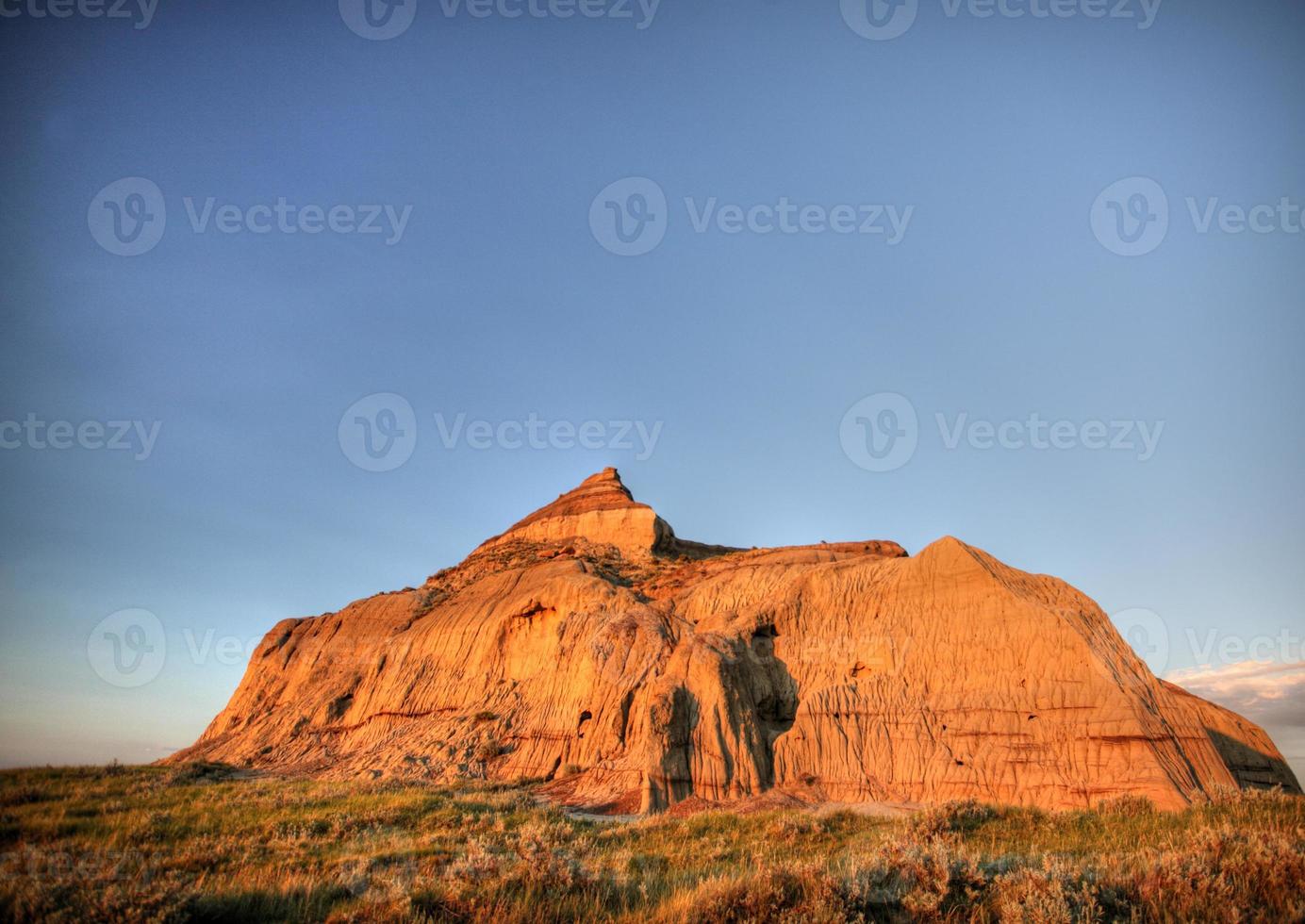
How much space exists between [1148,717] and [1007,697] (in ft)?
12.0

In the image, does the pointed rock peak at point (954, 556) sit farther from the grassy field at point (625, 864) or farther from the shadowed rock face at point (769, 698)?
the grassy field at point (625, 864)

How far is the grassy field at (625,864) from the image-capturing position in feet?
25.3

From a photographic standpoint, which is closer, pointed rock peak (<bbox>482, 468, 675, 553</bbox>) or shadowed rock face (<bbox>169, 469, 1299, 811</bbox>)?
shadowed rock face (<bbox>169, 469, 1299, 811</bbox>)

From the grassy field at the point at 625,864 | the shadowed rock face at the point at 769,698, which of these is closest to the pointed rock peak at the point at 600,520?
the shadowed rock face at the point at 769,698

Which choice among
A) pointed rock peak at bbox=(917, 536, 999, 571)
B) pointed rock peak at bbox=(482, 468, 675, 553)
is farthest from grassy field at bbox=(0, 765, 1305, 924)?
pointed rock peak at bbox=(482, 468, 675, 553)

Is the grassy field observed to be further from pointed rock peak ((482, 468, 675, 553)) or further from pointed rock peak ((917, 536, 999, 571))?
pointed rock peak ((482, 468, 675, 553))

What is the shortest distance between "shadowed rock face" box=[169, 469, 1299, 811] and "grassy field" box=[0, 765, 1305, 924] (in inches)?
170

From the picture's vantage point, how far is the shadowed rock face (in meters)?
21.6

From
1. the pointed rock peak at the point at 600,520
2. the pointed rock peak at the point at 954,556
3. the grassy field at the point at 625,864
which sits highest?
the pointed rock peak at the point at 600,520

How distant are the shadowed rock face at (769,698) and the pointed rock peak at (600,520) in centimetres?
950

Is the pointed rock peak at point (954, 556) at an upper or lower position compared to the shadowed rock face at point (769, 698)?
upper

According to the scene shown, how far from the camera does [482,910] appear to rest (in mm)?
7879

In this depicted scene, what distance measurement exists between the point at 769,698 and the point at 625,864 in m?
16.6

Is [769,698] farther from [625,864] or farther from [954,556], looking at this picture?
[625,864]
